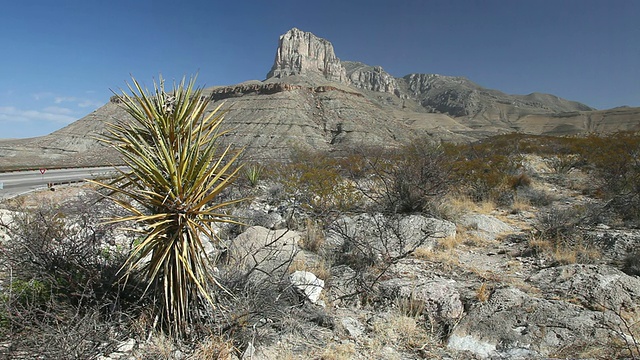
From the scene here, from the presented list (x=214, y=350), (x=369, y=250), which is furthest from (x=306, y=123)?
(x=214, y=350)

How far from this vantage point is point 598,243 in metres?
5.74

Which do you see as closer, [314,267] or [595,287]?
[595,287]

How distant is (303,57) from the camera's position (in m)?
158

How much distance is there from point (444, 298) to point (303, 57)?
6534 inches

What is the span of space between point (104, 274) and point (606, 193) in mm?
12602

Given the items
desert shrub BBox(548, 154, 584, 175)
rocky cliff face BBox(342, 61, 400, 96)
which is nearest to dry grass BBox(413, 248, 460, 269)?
desert shrub BBox(548, 154, 584, 175)

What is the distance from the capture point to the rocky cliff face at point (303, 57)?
157500mm

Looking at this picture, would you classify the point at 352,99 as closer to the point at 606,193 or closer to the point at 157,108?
the point at 606,193

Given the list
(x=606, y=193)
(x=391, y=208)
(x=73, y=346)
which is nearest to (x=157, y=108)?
(x=73, y=346)

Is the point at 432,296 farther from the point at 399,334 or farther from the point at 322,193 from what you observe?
the point at 322,193

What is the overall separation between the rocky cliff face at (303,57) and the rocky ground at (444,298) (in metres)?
158

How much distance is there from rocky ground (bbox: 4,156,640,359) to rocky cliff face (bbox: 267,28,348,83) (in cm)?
15830

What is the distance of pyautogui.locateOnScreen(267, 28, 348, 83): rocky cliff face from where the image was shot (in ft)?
517

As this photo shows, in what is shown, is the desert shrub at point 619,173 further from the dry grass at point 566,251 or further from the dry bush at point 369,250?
the dry bush at point 369,250
